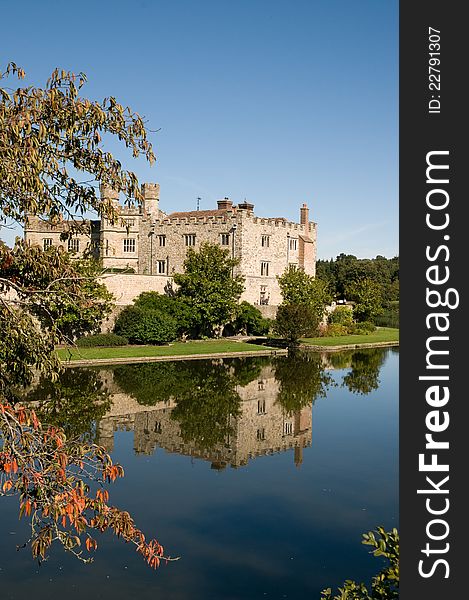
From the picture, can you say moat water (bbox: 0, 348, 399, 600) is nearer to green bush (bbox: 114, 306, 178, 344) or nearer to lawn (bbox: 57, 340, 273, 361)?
lawn (bbox: 57, 340, 273, 361)

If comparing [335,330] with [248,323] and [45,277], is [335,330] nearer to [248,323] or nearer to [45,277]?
[248,323]

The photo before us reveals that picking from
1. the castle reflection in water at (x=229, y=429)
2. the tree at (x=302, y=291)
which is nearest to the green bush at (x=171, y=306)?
the tree at (x=302, y=291)

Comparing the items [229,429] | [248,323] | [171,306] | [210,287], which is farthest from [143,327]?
[229,429]

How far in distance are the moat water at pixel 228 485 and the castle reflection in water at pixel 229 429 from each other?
5 cm

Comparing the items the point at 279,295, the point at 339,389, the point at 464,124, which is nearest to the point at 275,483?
the point at 464,124

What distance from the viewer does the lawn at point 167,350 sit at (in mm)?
28773

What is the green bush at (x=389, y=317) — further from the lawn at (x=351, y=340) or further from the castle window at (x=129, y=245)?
the castle window at (x=129, y=245)

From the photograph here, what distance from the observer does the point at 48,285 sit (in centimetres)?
573

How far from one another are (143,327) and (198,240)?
38.4 feet

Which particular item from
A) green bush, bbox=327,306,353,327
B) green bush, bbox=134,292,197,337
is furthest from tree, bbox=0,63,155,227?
green bush, bbox=327,306,353,327

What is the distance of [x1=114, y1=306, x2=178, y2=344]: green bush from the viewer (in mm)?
34500

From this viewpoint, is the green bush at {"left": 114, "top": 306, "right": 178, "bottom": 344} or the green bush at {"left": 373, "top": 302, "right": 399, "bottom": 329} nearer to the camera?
the green bush at {"left": 114, "top": 306, "right": 178, "bottom": 344}

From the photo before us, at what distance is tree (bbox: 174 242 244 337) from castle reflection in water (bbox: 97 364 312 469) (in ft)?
55.1

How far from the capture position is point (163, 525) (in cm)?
1026
